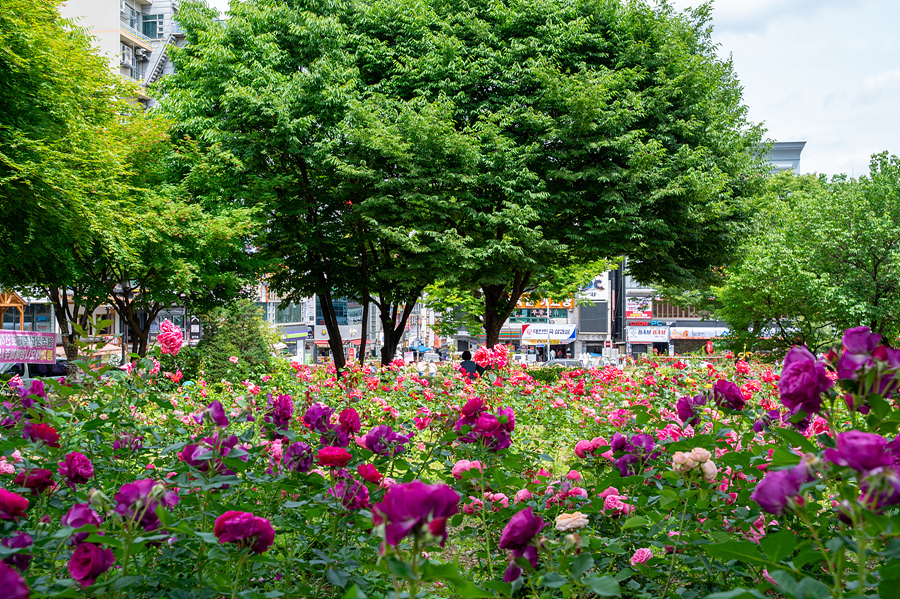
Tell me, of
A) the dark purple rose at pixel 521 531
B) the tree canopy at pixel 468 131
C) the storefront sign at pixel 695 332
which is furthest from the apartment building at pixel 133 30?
the storefront sign at pixel 695 332

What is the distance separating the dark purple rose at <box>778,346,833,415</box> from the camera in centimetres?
140

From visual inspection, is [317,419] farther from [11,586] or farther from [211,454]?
[11,586]

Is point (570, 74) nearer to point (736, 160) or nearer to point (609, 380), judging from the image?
point (736, 160)

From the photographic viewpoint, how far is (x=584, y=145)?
1371cm

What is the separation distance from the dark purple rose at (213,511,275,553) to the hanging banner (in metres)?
49.7

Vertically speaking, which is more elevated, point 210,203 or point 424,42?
point 424,42

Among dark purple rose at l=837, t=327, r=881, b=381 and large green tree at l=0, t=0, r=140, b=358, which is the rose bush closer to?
dark purple rose at l=837, t=327, r=881, b=381

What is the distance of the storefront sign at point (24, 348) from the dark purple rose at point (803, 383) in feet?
29.4

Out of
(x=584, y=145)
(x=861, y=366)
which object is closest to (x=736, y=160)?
(x=584, y=145)

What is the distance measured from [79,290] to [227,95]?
6990 millimetres

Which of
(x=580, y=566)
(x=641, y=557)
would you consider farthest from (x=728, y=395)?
(x=580, y=566)

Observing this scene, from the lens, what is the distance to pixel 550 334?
51625 mm

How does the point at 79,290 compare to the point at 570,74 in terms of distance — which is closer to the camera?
the point at 570,74

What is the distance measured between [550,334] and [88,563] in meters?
51.1
